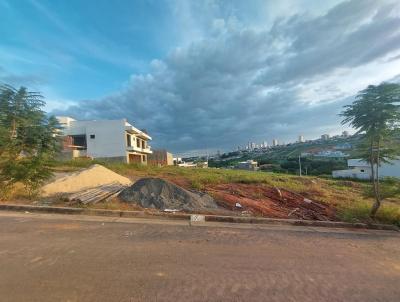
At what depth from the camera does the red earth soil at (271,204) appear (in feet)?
37.7

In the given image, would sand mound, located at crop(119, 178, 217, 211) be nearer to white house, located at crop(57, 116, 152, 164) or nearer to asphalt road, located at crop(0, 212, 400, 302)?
asphalt road, located at crop(0, 212, 400, 302)

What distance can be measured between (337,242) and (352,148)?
15.9 feet

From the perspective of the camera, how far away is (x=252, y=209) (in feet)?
38.0

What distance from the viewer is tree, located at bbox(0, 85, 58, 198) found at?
35.5 feet

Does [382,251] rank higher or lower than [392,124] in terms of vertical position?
lower

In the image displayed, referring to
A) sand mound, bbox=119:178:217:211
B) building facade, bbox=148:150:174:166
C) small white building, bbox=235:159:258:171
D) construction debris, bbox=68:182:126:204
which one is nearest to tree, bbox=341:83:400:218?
sand mound, bbox=119:178:217:211

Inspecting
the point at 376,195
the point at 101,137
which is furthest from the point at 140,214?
the point at 101,137

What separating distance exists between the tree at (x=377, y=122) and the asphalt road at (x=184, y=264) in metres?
3.43

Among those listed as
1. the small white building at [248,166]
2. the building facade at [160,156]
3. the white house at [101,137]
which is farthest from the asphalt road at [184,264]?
the small white building at [248,166]

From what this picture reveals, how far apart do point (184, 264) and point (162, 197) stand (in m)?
6.47

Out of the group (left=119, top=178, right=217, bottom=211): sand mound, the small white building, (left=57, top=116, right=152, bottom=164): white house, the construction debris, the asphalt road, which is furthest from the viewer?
A: the small white building

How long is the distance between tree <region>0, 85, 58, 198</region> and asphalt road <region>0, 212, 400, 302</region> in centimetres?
324

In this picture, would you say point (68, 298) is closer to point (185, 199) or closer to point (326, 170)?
point (185, 199)

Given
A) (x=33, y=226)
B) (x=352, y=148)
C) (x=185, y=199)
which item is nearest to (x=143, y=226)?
(x=33, y=226)
